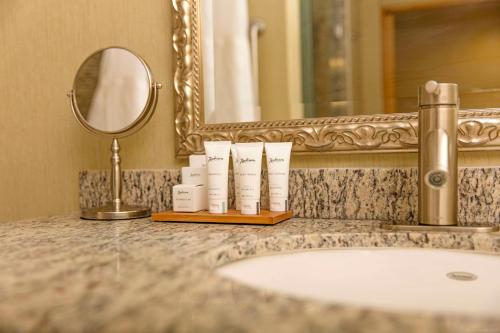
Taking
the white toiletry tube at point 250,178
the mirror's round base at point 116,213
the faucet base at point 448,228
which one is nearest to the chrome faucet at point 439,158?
the faucet base at point 448,228

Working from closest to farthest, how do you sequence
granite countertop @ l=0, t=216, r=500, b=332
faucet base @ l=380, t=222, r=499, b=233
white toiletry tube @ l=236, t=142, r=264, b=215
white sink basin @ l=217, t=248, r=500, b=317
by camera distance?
granite countertop @ l=0, t=216, r=500, b=332 < white sink basin @ l=217, t=248, r=500, b=317 < faucet base @ l=380, t=222, r=499, b=233 < white toiletry tube @ l=236, t=142, r=264, b=215

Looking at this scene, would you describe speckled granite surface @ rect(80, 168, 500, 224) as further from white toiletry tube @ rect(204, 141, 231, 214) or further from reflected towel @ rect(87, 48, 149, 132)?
reflected towel @ rect(87, 48, 149, 132)

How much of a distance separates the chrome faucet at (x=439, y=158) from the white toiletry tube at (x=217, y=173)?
0.28m

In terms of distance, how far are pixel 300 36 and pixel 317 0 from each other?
0.07m

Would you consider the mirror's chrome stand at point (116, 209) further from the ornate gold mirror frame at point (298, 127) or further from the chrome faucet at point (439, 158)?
the chrome faucet at point (439, 158)

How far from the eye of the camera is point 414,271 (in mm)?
617

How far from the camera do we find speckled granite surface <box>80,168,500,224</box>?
73 centimetres

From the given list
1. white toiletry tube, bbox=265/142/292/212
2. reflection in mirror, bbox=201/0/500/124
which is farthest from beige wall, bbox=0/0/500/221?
white toiletry tube, bbox=265/142/292/212

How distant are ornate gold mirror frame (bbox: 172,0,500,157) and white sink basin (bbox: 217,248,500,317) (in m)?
0.21

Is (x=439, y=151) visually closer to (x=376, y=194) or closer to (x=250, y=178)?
(x=376, y=194)

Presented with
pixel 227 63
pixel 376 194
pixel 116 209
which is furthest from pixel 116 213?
pixel 376 194

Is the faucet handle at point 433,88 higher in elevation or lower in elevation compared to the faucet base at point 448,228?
higher

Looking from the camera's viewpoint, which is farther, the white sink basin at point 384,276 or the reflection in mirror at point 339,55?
the reflection in mirror at point 339,55

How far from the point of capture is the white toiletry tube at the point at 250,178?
77cm
